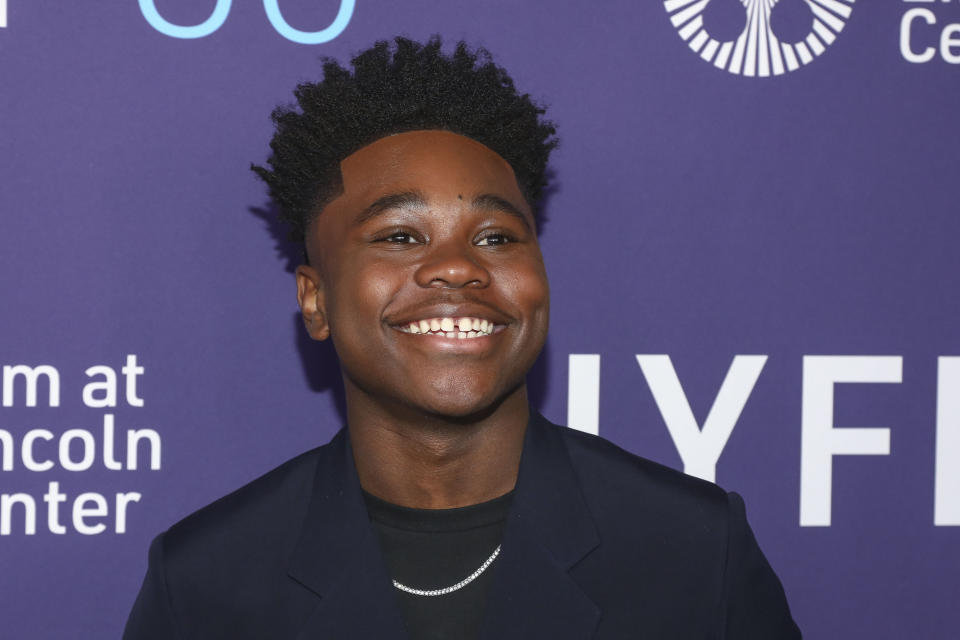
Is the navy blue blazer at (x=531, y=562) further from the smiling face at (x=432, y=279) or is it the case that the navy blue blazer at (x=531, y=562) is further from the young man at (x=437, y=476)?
the smiling face at (x=432, y=279)

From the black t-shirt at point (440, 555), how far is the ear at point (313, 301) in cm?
22

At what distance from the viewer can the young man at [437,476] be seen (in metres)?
1.13

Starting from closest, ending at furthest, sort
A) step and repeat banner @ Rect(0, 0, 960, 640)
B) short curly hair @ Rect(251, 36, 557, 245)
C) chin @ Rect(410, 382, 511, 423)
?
chin @ Rect(410, 382, 511, 423), short curly hair @ Rect(251, 36, 557, 245), step and repeat banner @ Rect(0, 0, 960, 640)

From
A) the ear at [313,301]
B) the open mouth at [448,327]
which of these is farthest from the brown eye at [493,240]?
the ear at [313,301]

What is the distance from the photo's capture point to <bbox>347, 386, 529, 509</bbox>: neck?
1.18 meters

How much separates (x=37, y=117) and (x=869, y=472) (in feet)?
4.67

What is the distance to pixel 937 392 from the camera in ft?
5.39

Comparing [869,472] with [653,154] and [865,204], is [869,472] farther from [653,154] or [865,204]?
[653,154]

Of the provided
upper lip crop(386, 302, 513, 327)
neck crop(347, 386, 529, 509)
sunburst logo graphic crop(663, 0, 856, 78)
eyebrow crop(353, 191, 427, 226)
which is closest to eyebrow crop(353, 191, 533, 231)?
eyebrow crop(353, 191, 427, 226)

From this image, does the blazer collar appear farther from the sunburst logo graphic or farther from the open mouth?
the sunburst logo graphic

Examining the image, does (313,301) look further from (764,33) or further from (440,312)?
(764,33)

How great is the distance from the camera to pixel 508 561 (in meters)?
1.15

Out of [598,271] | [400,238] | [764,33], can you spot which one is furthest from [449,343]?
[764,33]

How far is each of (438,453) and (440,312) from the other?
18 centimetres
